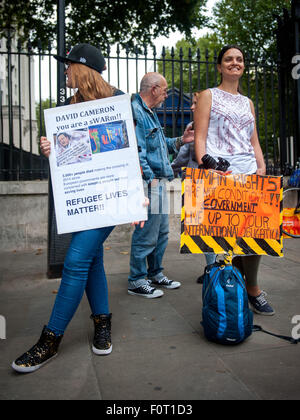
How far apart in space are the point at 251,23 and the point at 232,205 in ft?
56.3

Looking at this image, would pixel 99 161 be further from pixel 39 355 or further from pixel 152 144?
pixel 152 144

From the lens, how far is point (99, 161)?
7.92 feet

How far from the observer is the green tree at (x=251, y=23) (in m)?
17.0

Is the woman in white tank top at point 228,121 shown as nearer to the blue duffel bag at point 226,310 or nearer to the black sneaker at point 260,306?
the black sneaker at point 260,306

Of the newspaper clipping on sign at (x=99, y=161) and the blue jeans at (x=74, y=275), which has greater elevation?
the newspaper clipping on sign at (x=99, y=161)

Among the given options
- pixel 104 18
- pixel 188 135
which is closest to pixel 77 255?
pixel 188 135

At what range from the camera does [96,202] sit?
2420 millimetres

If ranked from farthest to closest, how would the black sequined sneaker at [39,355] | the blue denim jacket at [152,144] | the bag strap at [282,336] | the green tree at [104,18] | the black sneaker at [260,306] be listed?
the green tree at [104,18] < the blue denim jacket at [152,144] < the black sneaker at [260,306] < the bag strap at [282,336] < the black sequined sneaker at [39,355]

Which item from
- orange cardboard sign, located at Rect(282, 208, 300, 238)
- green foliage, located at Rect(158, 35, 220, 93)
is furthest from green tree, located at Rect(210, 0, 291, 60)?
orange cardboard sign, located at Rect(282, 208, 300, 238)

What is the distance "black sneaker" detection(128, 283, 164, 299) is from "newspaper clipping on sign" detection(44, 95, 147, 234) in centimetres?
142

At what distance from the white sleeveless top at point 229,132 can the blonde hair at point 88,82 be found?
0.94 metres

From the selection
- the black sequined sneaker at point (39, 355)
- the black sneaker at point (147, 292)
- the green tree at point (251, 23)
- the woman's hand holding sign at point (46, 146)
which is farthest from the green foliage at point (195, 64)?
the black sequined sneaker at point (39, 355)
